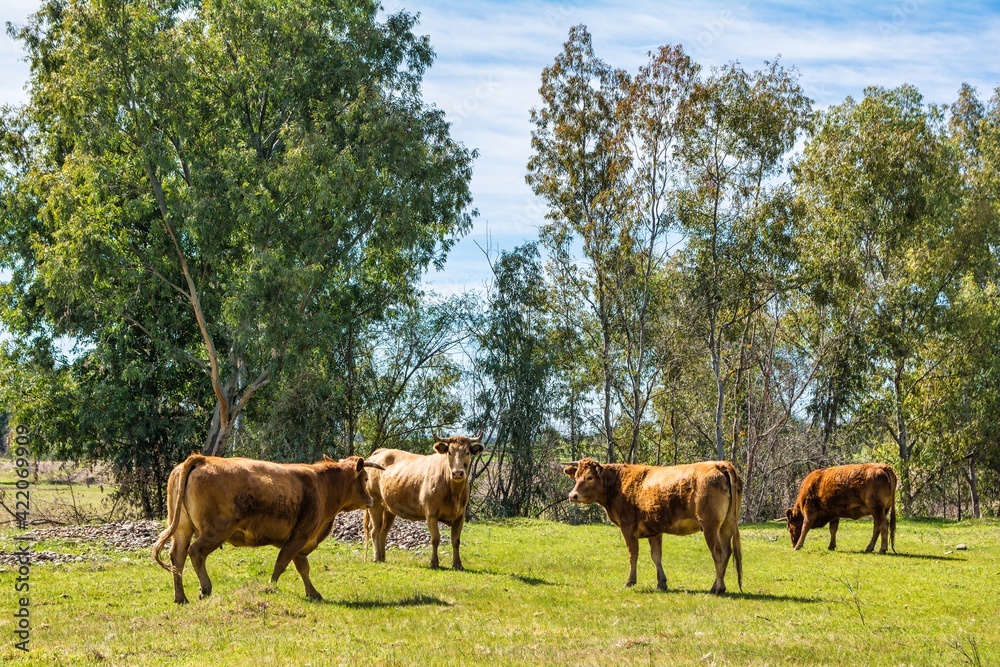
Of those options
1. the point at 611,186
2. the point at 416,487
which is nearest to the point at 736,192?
the point at 611,186

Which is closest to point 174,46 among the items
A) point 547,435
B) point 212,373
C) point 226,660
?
point 212,373

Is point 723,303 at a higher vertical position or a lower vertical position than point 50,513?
higher

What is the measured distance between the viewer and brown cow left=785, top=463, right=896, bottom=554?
20875mm

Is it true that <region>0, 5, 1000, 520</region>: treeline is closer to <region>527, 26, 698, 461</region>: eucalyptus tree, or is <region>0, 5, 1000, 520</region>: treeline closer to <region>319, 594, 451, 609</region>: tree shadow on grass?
<region>527, 26, 698, 461</region>: eucalyptus tree

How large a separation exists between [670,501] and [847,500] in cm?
916

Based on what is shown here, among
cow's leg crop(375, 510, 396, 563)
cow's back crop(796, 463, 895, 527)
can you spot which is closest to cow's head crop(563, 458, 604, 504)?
cow's leg crop(375, 510, 396, 563)

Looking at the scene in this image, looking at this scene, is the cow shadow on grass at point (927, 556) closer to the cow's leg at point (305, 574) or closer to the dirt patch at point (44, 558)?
the cow's leg at point (305, 574)

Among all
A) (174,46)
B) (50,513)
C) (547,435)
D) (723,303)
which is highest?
(174,46)

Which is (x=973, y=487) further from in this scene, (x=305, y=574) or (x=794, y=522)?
(x=305, y=574)

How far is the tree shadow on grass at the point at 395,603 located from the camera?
39.1 ft

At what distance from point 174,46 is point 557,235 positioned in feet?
56.4

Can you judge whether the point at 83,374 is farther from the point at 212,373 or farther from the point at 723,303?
the point at 723,303

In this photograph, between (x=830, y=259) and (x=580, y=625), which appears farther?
(x=830, y=259)

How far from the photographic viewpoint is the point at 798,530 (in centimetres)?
2234
